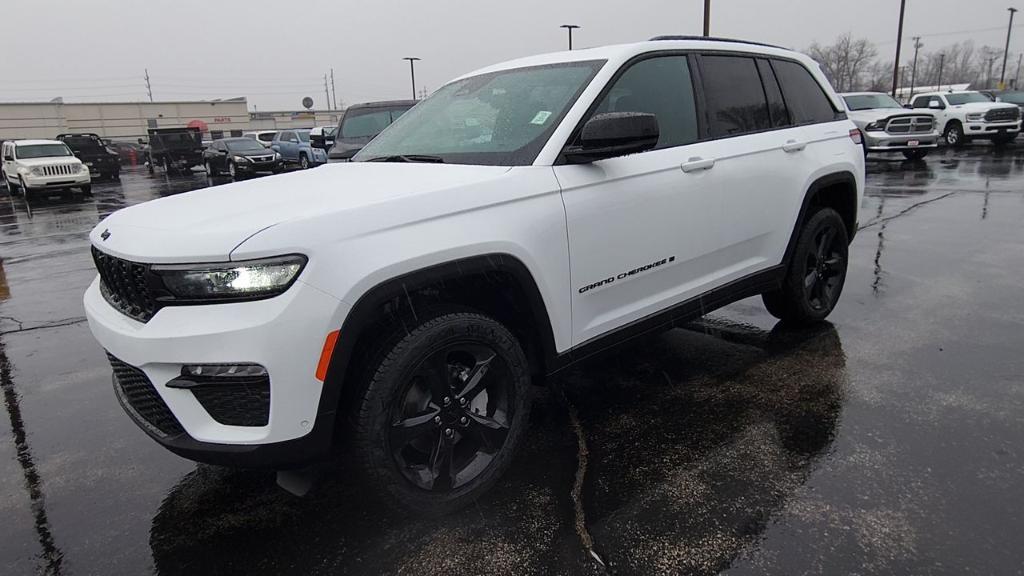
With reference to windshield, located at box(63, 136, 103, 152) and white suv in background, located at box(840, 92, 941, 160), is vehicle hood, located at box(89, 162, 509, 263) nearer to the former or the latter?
white suv in background, located at box(840, 92, 941, 160)

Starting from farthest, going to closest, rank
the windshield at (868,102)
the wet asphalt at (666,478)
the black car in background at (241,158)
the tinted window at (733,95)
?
the black car in background at (241,158), the windshield at (868,102), the tinted window at (733,95), the wet asphalt at (666,478)

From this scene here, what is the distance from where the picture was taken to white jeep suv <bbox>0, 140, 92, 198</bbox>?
17.8 meters

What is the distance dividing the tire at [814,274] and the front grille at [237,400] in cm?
348

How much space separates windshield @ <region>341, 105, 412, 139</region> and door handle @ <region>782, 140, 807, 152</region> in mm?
9224

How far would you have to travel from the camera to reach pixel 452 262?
8.05 feet

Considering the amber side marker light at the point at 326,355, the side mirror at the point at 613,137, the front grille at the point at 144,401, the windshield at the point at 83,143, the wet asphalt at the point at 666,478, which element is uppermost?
the side mirror at the point at 613,137

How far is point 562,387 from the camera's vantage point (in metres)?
3.98

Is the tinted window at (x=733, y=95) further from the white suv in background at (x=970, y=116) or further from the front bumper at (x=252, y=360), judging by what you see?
the white suv in background at (x=970, y=116)

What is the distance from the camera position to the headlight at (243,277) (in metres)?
2.11

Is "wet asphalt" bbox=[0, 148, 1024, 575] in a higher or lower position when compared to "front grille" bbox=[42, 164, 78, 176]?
lower

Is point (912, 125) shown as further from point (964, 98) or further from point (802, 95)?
point (802, 95)

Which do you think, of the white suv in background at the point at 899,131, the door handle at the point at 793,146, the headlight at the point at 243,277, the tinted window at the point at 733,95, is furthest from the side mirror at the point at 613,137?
the white suv in background at the point at 899,131

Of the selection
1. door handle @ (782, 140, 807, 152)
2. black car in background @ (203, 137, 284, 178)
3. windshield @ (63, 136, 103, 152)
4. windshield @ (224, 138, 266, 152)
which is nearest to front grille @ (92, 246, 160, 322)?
door handle @ (782, 140, 807, 152)

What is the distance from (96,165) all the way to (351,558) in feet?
92.0
